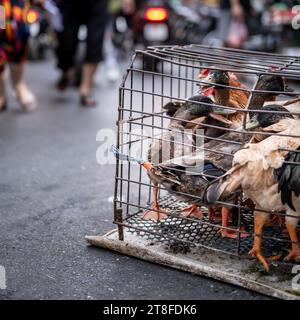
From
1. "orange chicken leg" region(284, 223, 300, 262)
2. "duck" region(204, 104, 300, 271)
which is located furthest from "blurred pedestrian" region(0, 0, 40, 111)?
"orange chicken leg" region(284, 223, 300, 262)

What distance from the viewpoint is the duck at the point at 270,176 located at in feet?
8.00

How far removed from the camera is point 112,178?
4.30m

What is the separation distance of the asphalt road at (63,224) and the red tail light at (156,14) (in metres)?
3.70

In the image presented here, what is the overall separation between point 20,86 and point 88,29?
1023 millimetres

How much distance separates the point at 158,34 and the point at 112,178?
5604 millimetres

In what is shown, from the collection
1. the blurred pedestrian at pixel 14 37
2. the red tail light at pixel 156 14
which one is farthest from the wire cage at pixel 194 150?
the red tail light at pixel 156 14

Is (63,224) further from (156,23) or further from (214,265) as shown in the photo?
(156,23)

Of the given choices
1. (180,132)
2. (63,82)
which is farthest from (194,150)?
(63,82)

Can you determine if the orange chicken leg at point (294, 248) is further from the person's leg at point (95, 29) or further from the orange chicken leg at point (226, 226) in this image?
the person's leg at point (95, 29)

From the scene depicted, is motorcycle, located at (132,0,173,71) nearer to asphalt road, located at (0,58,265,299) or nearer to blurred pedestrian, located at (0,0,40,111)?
blurred pedestrian, located at (0,0,40,111)

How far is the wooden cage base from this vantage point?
2.50m

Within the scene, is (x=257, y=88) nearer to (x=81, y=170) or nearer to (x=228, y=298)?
(x=228, y=298)

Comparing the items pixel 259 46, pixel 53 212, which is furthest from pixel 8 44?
pixel 259 46

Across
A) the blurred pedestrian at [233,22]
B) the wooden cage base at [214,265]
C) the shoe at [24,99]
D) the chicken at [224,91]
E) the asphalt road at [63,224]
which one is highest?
the blurred pedestrian at [233,22]
